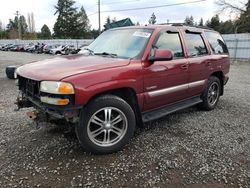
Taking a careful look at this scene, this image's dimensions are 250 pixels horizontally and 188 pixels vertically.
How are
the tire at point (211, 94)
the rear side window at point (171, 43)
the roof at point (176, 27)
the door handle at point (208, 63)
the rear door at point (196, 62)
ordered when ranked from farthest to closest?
the tire at point (211, 94), the door handle at point (208, 63), the rear door at point (196, 62), the roof at point (176, 27), the rear side window at point (171, 43)

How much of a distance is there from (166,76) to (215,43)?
89.2 inches

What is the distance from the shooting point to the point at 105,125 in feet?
11.0

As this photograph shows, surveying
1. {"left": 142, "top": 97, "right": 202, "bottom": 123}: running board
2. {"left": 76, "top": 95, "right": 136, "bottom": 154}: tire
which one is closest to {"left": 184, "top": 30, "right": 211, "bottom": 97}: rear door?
{"left": 142, "top": 97, "right": 202, "bottom": 123}: running board

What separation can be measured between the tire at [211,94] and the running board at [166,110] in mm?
257

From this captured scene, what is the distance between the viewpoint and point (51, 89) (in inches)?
116

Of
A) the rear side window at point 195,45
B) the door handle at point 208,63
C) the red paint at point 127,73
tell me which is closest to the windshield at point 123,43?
the red paint at point 127,73

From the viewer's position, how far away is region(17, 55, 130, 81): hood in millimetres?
3069

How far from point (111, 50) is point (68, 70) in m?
1.17

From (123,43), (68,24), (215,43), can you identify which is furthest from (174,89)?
(68,24)

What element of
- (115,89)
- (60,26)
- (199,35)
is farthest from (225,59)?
(60,26)

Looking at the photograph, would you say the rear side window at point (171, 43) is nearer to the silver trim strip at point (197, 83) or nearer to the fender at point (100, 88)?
the silver trim strip at point (197, 83)

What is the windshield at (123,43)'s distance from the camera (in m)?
3.84

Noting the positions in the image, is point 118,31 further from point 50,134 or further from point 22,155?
point 22,155

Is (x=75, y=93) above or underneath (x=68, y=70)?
underneath
